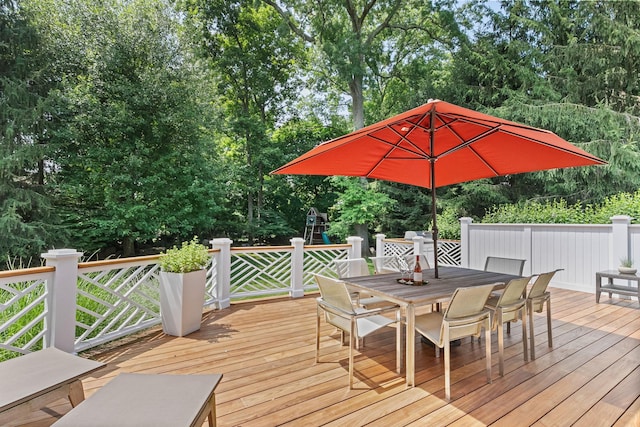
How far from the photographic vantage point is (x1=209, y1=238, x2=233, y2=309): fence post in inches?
197

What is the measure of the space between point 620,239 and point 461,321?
5.04 m

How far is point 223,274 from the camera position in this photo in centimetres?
505

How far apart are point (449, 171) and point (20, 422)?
16.4 feet

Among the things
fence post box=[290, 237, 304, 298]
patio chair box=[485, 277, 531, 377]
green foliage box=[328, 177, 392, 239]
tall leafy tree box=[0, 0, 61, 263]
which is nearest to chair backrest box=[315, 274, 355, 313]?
patio chair box=[485, 277, 531, 377]

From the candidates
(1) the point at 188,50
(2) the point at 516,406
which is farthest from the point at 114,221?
(2) the point at 516,406

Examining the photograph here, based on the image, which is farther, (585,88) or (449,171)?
(585,88)

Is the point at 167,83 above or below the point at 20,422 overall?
above

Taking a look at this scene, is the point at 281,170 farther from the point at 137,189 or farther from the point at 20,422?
the point at 137,189

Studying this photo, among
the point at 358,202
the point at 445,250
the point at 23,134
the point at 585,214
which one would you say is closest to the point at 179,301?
the point at 445,250

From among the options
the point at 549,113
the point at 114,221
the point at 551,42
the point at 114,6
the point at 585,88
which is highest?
the point at 114,6

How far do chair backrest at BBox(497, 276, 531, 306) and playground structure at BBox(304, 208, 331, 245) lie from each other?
11822mm

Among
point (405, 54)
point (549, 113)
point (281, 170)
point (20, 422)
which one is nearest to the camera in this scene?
point (20, 422)

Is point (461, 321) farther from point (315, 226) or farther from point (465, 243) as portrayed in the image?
point (315, 226)

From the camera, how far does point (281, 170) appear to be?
135 inches
